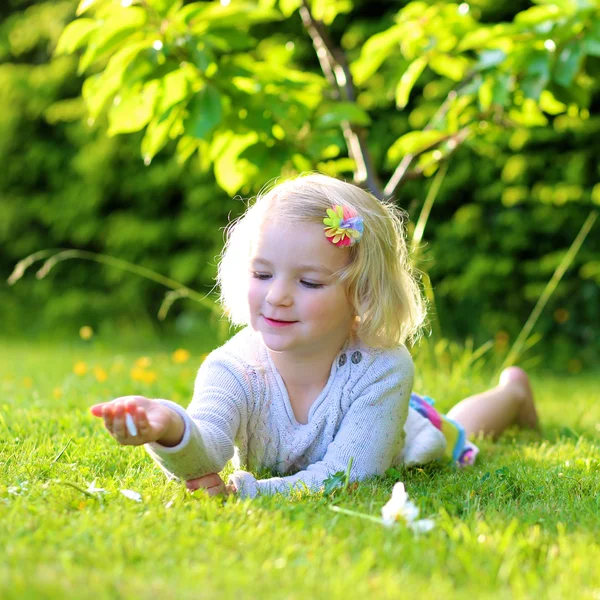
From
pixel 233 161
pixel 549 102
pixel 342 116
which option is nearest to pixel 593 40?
pixel 549 102

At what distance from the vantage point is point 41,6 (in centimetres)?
761

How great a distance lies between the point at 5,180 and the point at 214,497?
660 centimetres

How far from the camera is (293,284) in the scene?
2.06 meters

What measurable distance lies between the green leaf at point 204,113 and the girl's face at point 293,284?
0.93 metres

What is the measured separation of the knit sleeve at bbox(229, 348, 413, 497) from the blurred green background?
2872 millimetres

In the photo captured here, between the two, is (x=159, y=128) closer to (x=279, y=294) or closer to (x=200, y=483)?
(x=279, y=294)

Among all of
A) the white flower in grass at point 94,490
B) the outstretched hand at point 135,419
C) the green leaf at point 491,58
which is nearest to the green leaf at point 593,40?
the green leaf at point 491,58

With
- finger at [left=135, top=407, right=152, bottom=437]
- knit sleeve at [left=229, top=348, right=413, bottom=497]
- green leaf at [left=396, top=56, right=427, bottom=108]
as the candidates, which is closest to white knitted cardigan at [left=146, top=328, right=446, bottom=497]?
knit sleeve at [left=229, top=348, right=413, bottom=497]

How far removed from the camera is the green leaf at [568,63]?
3025mm

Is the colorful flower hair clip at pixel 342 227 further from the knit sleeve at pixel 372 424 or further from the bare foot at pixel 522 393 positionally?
the bare foot at pixel 522 393

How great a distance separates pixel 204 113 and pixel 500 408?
4.93 feet

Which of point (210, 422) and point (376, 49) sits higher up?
point (376, 49)

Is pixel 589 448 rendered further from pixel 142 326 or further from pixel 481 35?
pixel 142 326

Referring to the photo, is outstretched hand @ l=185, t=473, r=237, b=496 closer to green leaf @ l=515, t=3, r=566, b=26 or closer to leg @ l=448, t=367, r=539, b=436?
leg @ l=448, t=367, r=539, b=436
